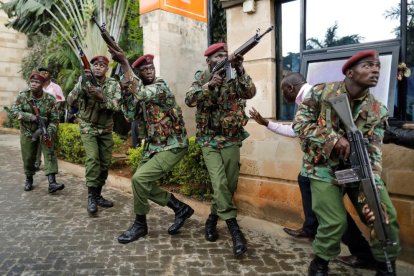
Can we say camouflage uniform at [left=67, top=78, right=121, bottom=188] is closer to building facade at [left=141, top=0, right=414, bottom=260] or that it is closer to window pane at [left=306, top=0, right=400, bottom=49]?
building facade at [left=141, top=0, right=414, bottom=260]

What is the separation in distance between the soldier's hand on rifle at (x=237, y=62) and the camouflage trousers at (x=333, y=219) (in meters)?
1.29

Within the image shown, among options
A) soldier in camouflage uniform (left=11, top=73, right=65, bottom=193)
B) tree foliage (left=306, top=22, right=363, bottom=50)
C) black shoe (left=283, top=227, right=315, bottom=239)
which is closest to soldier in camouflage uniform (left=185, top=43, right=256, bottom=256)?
black shoe (left=283, top=227, right=315, bottom=239)

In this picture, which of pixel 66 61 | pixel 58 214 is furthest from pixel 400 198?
pixel 66 61

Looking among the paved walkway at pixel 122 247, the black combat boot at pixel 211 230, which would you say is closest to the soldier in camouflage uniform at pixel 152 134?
the paved walkway at pixel 122 247

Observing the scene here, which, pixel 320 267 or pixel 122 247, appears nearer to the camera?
pixel 320 267

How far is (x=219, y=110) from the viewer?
362 cm

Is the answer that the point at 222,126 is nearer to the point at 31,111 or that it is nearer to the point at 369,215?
the point at 369,215

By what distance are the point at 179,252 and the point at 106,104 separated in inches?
87.0

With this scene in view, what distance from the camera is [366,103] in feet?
8.39

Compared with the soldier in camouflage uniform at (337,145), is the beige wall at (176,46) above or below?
above

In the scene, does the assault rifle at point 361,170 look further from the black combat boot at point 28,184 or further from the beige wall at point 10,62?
the beige wall at point 10,62

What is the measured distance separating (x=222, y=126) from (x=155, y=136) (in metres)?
0.72

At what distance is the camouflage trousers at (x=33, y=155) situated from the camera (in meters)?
5.61

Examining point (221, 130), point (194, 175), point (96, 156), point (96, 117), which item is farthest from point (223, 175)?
point (96, 117)
